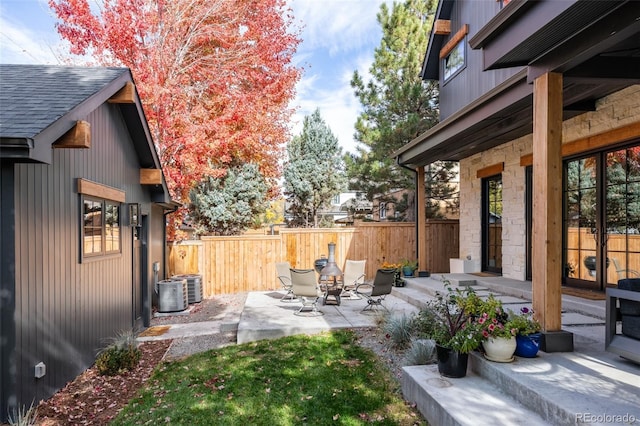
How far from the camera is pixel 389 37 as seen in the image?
1410cm

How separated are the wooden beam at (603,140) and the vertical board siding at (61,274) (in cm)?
745

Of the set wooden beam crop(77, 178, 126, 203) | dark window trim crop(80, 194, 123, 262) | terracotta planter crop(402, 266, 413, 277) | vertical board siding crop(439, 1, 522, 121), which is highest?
vertical board siding crop(439, 1, 522, 121)

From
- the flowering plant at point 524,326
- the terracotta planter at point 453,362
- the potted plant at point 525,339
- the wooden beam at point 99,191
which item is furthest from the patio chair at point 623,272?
the wooden beam at point 99,191

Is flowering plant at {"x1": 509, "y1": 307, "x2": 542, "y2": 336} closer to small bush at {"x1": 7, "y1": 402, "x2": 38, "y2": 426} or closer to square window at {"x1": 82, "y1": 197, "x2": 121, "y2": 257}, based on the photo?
small bush at {"x1": 7, "y1": 402, "x2": 38, "y2": 426}

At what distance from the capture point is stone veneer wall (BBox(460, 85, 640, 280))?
5621 millimetres

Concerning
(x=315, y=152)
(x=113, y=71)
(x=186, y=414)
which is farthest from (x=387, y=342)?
(x=315, y=152)

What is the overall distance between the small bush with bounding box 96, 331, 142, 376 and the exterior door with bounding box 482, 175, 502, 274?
7659 mm

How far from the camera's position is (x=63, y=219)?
4723 mm

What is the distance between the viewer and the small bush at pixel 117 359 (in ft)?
16.8

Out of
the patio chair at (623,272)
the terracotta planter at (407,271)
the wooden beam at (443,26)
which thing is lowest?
the terracotta planter at (407,271)

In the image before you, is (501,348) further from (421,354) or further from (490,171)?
(490,171)

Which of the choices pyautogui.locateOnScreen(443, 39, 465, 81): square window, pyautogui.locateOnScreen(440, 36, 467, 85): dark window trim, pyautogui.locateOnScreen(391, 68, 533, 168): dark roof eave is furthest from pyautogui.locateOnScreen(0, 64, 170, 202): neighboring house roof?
pyautogui.locateOnScreen(443, 39, 465, 81): square window

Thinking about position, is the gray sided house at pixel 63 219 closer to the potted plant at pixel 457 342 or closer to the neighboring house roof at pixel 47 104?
the neighboring house roof at pixel 47 104

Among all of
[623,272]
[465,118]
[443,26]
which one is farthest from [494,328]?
[443,26]
